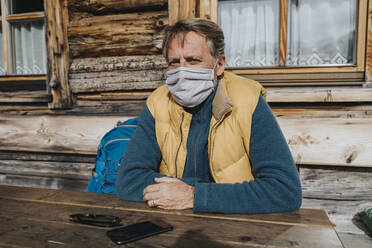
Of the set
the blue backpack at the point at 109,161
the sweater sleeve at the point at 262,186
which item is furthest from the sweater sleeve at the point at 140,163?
the blue backpack at the point at 109,161

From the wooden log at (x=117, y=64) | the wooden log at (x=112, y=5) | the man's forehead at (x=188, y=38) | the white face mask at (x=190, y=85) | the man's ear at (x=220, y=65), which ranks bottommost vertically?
the white face mask at (x=190, y=85)

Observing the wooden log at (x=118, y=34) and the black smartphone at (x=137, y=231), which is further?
the wooden log at (x=118, y=34)

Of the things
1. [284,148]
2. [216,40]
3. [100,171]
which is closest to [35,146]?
[100,171]

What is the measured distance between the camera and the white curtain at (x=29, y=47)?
341 centimetres

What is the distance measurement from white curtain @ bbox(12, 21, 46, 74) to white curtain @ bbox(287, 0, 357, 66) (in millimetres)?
2781

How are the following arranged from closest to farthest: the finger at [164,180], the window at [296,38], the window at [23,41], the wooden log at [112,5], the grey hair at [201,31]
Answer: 1. the finger at [164,180]
2. the grey hair at [201,31]
3. the window at [296,38]
4. the wooden log at [112,5]
5. the window at [23,41]

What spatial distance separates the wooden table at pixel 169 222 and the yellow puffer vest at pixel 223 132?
1.24 feet

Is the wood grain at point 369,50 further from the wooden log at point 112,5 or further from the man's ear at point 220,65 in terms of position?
the wooden log at point 112,5

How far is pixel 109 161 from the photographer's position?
221 cm

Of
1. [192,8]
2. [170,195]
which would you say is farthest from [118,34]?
[170,195]

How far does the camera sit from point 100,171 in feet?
7.18

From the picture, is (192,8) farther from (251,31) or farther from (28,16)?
(28,16)

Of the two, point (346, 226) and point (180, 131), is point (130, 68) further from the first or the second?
point (346, 226)

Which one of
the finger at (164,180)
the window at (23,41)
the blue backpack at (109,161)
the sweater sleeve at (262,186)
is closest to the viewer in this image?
the sweater sleeve at (262,186)
